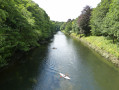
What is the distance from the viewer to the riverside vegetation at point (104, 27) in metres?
16.8

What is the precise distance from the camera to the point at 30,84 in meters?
10.1

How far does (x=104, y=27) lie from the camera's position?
22.5 meters

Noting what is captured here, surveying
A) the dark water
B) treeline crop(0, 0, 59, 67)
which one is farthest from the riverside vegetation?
treeline crop(0, 0, 59, 67)

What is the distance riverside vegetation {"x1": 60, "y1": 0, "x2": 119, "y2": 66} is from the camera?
1684 centimetres

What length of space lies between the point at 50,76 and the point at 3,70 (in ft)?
22.3

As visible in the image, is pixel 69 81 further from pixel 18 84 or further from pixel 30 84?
→ pixel 18 84

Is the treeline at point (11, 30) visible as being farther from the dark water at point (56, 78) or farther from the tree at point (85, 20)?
the tree at point (85, 20)

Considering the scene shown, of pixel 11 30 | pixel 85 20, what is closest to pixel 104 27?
pixel 85 20

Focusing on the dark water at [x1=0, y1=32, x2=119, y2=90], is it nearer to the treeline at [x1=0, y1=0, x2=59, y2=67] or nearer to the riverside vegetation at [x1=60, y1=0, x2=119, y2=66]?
the treeline at [x1=0, y1=0, x2=59, y2=67]

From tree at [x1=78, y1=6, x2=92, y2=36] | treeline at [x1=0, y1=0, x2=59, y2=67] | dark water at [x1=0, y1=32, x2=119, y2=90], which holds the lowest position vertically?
dark water at [x1=0, y1=32, x2=119, y2=90]

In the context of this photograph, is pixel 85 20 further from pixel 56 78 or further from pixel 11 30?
pixel 11 30

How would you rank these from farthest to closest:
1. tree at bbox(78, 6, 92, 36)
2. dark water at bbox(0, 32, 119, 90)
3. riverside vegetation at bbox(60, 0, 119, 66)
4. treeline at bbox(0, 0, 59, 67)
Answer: tree at bbox(78, 6, 92, 36), riverside vegetation at bbox(60, 0, 119, 66), dark water at bbox(0, 32, 119, 90), treeline at bbox(0, 0, 59, 67)

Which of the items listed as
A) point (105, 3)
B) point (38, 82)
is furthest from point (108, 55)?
point (105, 3)

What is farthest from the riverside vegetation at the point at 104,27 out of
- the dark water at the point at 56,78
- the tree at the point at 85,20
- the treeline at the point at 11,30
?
the treeline at the point at 11,30
